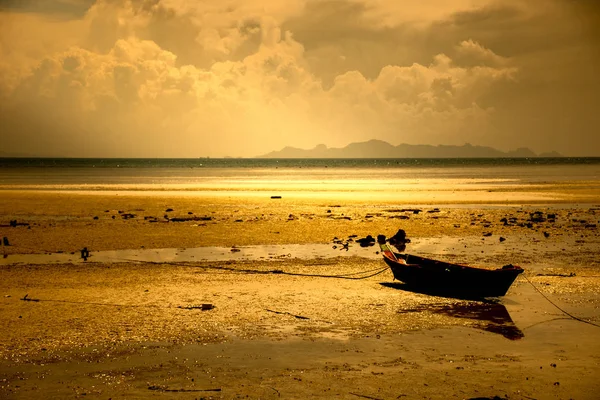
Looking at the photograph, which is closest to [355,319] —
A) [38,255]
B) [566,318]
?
→ [566,318]

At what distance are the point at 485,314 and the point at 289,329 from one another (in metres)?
5.09

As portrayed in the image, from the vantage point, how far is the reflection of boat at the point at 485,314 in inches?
559

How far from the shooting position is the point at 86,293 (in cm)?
1797

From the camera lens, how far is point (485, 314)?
15680mm

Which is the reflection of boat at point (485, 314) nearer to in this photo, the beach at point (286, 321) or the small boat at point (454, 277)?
the beach at point (286, 321)

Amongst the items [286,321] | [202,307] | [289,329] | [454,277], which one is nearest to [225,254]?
[202,307]

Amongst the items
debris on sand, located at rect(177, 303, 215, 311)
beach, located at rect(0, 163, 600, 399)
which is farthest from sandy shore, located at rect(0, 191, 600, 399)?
debris on sand, located at rect(177, 303, 215, 311)

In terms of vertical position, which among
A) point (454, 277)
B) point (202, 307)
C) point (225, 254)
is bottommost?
point (225, 254)

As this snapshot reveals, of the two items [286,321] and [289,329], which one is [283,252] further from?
[289,329]

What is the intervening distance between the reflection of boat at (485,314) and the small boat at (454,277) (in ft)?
2.04

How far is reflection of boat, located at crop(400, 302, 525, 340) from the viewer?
14.2m

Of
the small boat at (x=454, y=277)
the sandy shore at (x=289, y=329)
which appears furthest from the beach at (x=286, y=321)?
the small boat at (x=454, y=277)

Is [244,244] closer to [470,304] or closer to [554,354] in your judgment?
[470,304]

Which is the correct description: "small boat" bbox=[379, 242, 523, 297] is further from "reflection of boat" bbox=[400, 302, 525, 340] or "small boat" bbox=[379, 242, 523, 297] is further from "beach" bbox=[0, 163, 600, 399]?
"reflection of boat" bbox=[400, 302, 525, 340]
